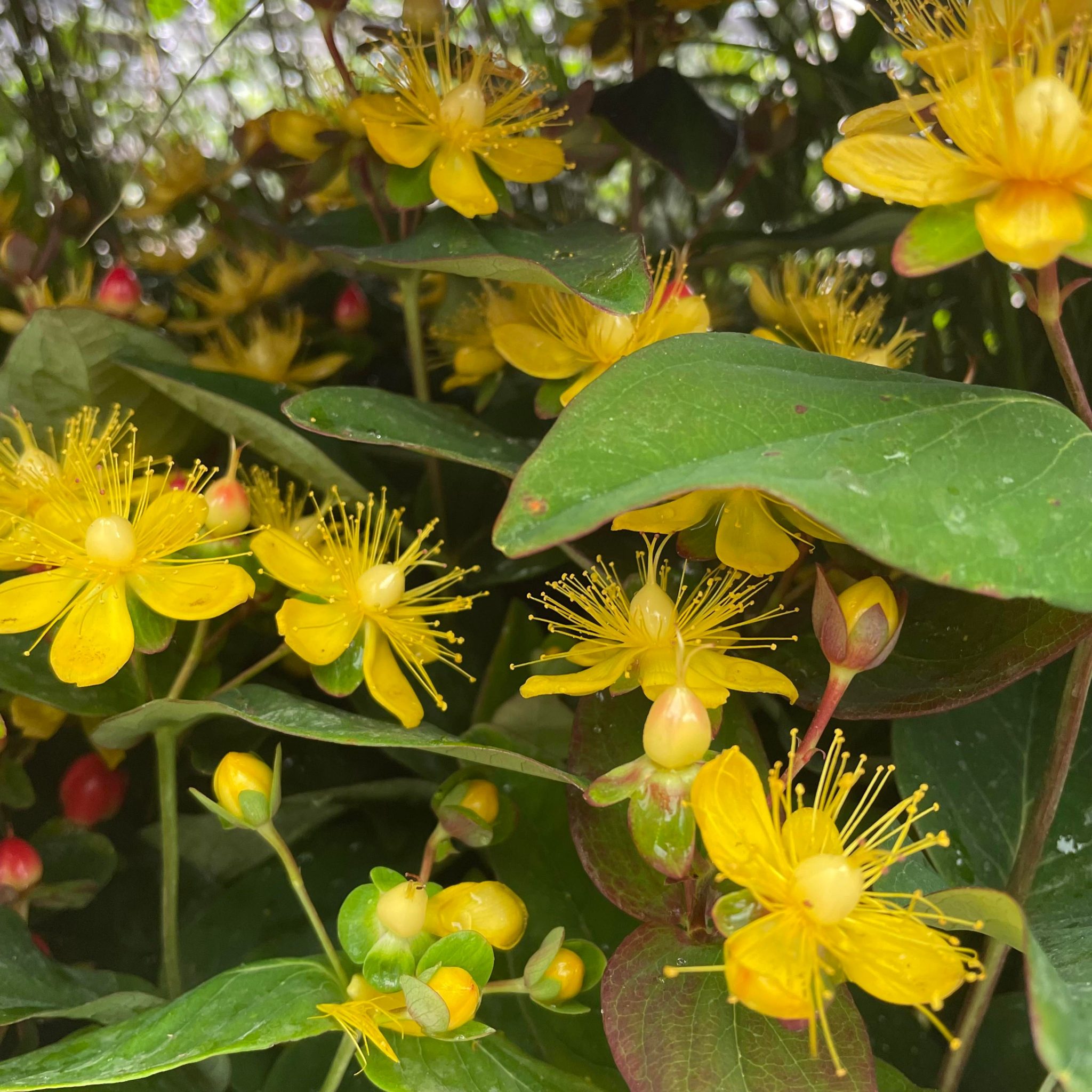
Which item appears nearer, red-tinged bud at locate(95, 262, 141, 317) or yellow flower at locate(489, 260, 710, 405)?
yellow flower at locate(489, 260, 710, 405)

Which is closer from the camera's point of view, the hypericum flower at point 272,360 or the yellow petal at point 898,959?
the yellow petal at point 898,959

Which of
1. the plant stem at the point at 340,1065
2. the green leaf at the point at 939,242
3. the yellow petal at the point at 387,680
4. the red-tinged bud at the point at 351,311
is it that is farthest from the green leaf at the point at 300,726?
the red-tinged bud at the point at 351,311

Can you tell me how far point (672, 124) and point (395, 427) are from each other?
1.07ft

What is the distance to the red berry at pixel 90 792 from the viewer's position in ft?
1.71

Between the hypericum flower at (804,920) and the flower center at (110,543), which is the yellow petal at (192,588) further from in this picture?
the hypericum flower at (804,920)

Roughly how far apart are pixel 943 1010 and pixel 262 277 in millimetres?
627

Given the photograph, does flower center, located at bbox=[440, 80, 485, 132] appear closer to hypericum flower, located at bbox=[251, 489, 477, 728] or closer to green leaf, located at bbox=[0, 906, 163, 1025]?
hypericum flower, located at bbox=[251, 489, 477, 728]

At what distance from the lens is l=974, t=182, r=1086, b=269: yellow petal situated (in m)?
0.31

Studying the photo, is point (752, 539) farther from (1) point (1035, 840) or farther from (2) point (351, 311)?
(2) point (351, 311)

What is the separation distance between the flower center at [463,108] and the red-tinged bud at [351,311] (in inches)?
8.6

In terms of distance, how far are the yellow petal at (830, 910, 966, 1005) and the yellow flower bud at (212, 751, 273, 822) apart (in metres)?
0.22

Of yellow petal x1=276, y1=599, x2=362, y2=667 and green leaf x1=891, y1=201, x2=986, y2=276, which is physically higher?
green leaf x1=891, y1=201, x2=986, y2=276

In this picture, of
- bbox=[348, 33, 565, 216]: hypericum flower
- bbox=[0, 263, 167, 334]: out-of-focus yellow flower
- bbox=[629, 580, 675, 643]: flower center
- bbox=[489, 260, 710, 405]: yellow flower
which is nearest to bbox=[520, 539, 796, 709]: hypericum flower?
bbox=[629, 580, 675, 643]: flower center

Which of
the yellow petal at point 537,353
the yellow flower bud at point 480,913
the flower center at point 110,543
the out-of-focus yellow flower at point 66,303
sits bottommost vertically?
the yellow flower bud at point 480,913
